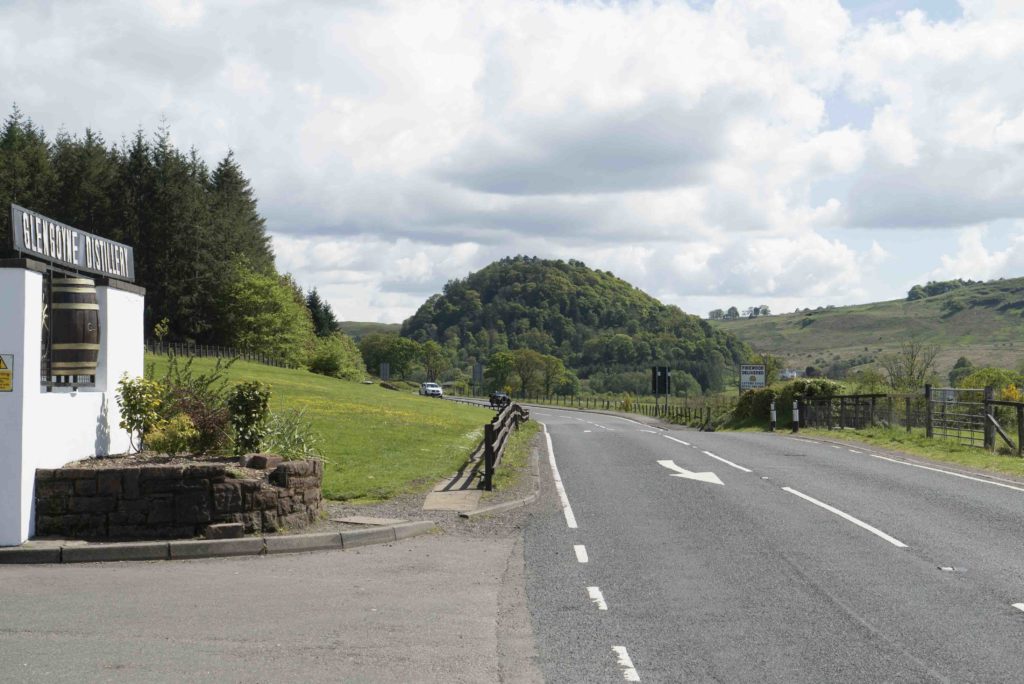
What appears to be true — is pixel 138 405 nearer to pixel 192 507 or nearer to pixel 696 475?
pixel 192 507

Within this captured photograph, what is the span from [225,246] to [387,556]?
242ft

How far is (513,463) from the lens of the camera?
2233cm

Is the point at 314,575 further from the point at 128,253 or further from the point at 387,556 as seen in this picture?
the point at 128,253

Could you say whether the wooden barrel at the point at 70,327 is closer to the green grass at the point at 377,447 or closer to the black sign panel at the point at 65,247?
the black sign panel at the point at 65,247

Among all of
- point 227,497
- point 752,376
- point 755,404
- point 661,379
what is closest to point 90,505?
point 227,497

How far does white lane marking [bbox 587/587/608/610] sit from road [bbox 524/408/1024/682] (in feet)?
0.09

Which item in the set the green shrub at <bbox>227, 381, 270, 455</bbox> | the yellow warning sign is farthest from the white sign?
the yellow warning sign

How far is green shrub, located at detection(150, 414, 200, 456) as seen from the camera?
1405cm

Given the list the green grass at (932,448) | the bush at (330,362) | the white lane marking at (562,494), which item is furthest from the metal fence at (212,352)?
the white lane marking at (562,494)

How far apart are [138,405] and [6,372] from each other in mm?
2739

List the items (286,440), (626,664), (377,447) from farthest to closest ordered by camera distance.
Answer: (377,447) < (286,440) < (626,664)

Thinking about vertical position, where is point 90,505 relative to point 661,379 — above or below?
below

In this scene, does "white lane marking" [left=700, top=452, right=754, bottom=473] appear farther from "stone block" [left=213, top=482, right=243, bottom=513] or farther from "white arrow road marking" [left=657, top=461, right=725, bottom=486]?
Answer: "stone block" [left=213, top=482, right=243, bottom=513]

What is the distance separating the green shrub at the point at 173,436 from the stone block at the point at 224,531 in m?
2.63
